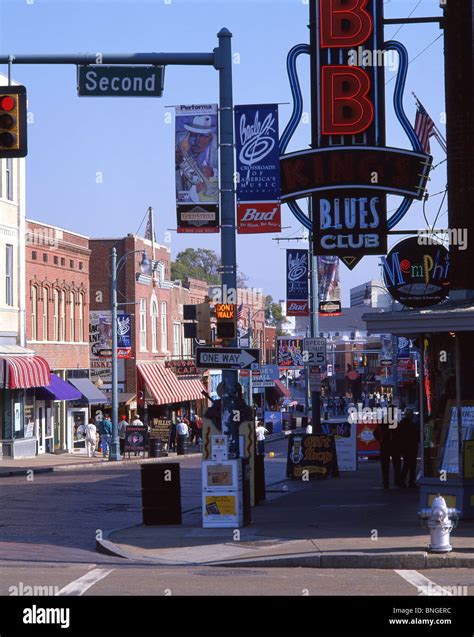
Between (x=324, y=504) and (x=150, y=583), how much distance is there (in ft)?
31.8

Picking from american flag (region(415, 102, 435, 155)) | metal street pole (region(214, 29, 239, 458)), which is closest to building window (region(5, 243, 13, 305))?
american flag (region(415, 102, 435, 155))

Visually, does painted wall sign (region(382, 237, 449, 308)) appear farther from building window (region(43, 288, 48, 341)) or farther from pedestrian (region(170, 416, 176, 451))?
pedestrian (region(170, 416, 176, 451))

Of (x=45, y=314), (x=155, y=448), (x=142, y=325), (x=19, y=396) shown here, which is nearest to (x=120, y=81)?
(x=19, y=396)

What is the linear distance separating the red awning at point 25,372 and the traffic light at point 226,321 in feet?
76.8

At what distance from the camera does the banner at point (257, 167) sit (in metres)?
19.8

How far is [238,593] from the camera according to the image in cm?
1266

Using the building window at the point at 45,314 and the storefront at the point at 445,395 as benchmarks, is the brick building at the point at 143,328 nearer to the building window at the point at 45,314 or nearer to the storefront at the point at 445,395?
the building window at the point at 45,314

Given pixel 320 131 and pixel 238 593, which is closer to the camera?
pixel 238 593

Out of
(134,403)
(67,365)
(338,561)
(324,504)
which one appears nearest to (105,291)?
(134,403)

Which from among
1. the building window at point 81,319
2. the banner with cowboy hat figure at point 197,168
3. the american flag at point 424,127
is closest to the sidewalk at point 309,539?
the banner with cowboy hat figure at point 197,168

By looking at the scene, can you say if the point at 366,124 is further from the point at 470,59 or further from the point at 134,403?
the point at 134,403

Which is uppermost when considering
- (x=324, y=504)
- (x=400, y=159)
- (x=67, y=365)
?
(x=400, y=159)

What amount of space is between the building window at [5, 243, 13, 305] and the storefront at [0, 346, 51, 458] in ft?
6.35

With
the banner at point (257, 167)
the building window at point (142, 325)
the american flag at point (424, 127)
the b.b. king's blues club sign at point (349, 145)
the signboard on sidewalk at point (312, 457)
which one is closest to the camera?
the banner at point (257, 167)
